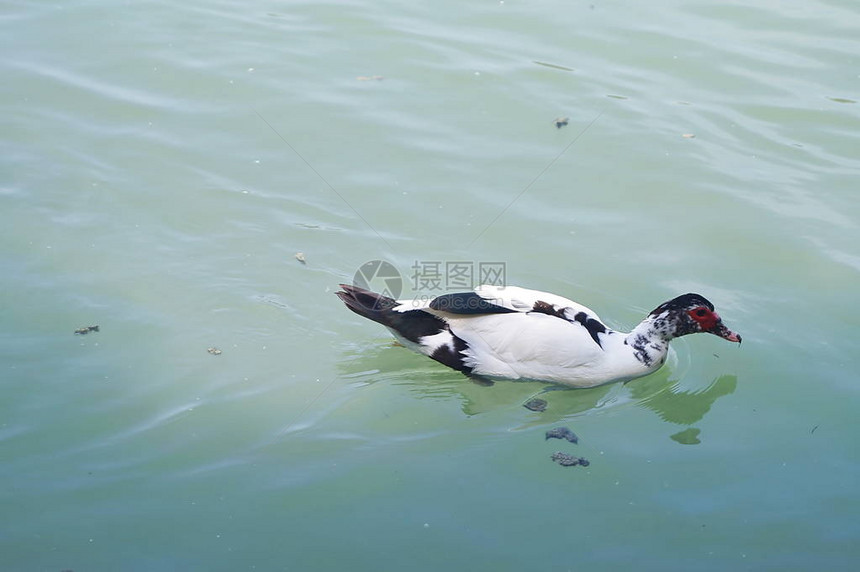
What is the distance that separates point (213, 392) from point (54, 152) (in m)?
3.56

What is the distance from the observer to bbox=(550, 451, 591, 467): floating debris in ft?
16.9

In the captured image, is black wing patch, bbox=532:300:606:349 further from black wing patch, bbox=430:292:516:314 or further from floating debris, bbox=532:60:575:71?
floating debris, bbox=532:60:575:71

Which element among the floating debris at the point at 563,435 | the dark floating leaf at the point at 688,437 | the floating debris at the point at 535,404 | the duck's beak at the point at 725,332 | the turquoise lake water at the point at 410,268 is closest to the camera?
the turquoise lake water at the point at 410,268

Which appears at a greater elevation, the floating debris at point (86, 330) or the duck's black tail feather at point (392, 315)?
the duck's black tail feather at point (392, 315)

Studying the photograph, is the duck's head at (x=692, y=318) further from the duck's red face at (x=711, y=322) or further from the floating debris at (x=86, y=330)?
the floating debris at (x=86, y=330)

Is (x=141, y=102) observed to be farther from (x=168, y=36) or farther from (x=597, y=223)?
(x=597, y=223)

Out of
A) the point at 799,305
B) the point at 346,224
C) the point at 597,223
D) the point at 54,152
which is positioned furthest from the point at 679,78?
the point at 54,152

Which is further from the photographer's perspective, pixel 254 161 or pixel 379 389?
pixel 254 161

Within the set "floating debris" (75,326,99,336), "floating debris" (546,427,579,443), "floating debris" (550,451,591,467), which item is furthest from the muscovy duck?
"floating debris" (75,326,99,336)

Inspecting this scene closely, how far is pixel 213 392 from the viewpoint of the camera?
558 cm

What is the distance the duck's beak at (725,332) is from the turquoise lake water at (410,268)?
1.03 feet

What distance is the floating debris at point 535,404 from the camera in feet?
18.8

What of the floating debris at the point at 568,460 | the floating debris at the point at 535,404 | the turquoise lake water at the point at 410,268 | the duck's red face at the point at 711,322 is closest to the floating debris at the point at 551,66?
the turquoise lake water at the point at 410,268

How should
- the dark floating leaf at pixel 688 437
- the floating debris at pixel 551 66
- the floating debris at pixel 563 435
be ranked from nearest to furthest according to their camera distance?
the floating debris at pixel 563 435
the dark floating leaf at pixel 688 437
the floating debris at pixel 551 66
